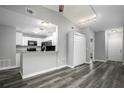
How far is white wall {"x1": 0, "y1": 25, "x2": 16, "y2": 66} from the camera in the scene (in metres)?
3.46

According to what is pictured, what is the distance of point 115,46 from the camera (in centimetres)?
616

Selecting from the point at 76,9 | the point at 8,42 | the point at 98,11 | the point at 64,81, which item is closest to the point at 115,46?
the point at 98,11

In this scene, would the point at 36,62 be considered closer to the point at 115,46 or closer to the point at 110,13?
the point at 110,13

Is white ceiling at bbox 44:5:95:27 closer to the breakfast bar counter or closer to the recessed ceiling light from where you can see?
the recessed ceiling light

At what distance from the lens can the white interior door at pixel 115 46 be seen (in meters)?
5.94

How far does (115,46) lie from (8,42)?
26.9 feet

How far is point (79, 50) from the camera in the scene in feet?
13.6

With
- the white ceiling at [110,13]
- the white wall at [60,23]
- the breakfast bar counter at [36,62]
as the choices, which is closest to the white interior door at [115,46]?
the white ceiling at [110,13]

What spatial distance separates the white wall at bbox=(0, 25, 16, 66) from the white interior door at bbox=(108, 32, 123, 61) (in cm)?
775

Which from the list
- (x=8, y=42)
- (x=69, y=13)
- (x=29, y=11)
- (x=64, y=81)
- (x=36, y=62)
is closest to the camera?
(x=64, y=81)

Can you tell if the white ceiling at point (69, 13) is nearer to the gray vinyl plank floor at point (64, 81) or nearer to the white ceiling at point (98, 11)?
the white ceiling at point (98, 11)

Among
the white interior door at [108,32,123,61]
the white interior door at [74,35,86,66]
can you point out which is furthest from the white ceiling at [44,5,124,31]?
the white interior door at [108,32,123,61]

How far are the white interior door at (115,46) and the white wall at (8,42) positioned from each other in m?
7.75

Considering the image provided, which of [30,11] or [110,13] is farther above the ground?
[110,13]
